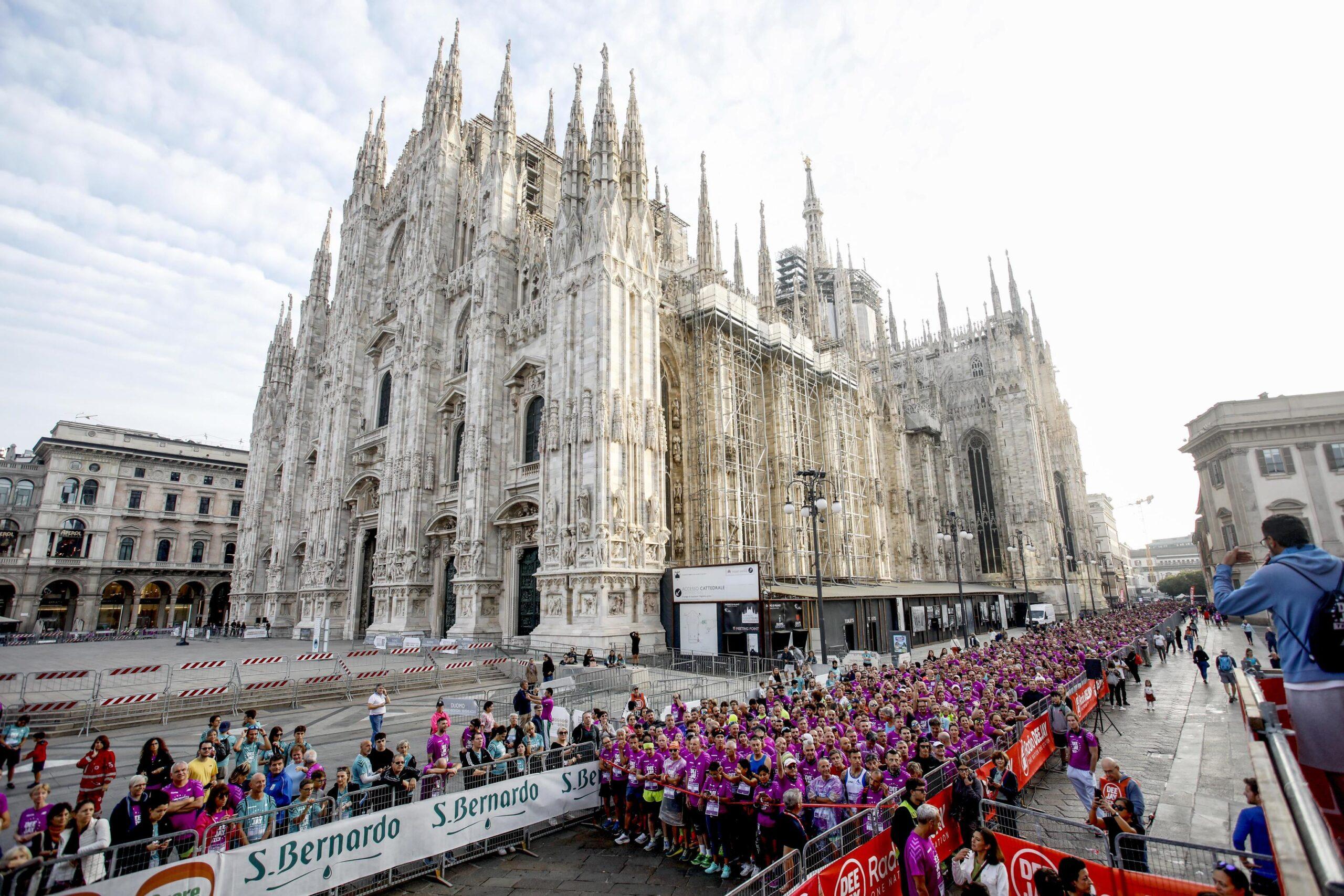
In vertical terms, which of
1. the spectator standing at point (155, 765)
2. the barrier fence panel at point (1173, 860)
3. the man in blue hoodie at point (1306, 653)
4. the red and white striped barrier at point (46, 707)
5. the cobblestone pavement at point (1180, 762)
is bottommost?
the cobblestone pavement at point (1180, 762)

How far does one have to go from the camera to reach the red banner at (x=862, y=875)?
584cm

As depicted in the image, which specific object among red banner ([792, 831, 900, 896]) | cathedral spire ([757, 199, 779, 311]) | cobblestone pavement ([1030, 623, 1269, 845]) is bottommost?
cobblestone pavement ([1030, 623, 1269, 845])

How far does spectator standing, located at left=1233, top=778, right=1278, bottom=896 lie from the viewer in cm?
493

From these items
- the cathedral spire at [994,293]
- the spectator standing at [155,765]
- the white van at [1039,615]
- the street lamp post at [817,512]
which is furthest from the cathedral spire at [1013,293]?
the spectator standing at [155,765]

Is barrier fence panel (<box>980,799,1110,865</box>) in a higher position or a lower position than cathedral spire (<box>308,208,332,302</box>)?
lower

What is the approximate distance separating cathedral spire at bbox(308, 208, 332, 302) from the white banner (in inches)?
1966

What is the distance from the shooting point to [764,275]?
36.5 meters

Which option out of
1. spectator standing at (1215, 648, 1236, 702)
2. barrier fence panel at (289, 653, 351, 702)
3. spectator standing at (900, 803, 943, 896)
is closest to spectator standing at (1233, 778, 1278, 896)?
spectator standing at (900, 803, 943, 896)

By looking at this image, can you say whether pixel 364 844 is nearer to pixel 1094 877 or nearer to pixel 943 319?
pixel 1094 877

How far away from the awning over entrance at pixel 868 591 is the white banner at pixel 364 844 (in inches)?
562

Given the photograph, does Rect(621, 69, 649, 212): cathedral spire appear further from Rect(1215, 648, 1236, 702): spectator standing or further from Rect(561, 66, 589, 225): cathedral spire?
Rect(1215, 648, 1236, 702): spectator standing

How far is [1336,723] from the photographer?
116 inches

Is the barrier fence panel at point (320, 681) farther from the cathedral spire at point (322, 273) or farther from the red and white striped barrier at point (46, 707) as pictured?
the cathedral spire at point (322, 273)

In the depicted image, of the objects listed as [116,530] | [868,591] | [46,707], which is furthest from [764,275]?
[116,530]
